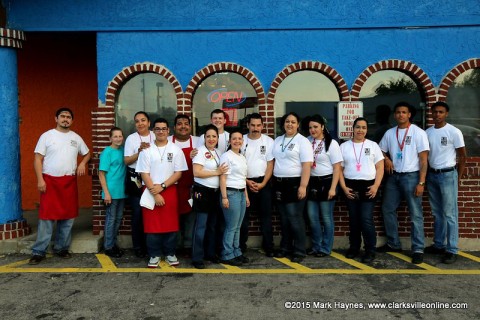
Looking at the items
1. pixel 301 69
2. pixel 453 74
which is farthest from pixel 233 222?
pixel 453 74

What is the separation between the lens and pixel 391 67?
6.35 metres

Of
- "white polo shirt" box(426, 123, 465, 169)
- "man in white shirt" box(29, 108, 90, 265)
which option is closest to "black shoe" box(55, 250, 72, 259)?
"man in white shirt" box(29, 108, 90, 265)

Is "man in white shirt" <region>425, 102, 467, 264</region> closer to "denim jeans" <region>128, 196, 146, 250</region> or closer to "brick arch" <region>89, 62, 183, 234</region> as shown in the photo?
"brick arch" <region>89, 62, 183, 234</region>

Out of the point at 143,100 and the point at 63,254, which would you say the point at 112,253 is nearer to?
the point at 63,254

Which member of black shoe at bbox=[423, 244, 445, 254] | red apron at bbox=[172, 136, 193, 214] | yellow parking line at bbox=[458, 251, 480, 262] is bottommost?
yellow parking line at bbox=[458, 251, 480, 262]

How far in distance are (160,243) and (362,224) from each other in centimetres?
274

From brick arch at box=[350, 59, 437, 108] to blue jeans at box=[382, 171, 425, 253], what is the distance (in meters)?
1.44

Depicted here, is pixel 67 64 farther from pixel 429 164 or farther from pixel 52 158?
pixel 429 164

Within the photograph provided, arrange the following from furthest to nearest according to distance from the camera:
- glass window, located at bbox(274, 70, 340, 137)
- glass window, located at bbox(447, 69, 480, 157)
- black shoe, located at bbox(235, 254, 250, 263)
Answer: glass window, located at bbox(274, 70, 340, 137)
glass window, located at bbox(447, 69, 480, 157)
black shoe, located at bbox(235, 254, 250, 263)

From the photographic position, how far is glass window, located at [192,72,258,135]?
256 inches

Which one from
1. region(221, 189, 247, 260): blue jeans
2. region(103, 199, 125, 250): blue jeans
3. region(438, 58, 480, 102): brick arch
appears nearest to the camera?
region(221, 189, 247, 260): blue jeans

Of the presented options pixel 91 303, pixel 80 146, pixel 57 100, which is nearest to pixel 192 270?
pixel 91 303

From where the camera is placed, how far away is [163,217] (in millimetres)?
5242

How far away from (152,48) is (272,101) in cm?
206
